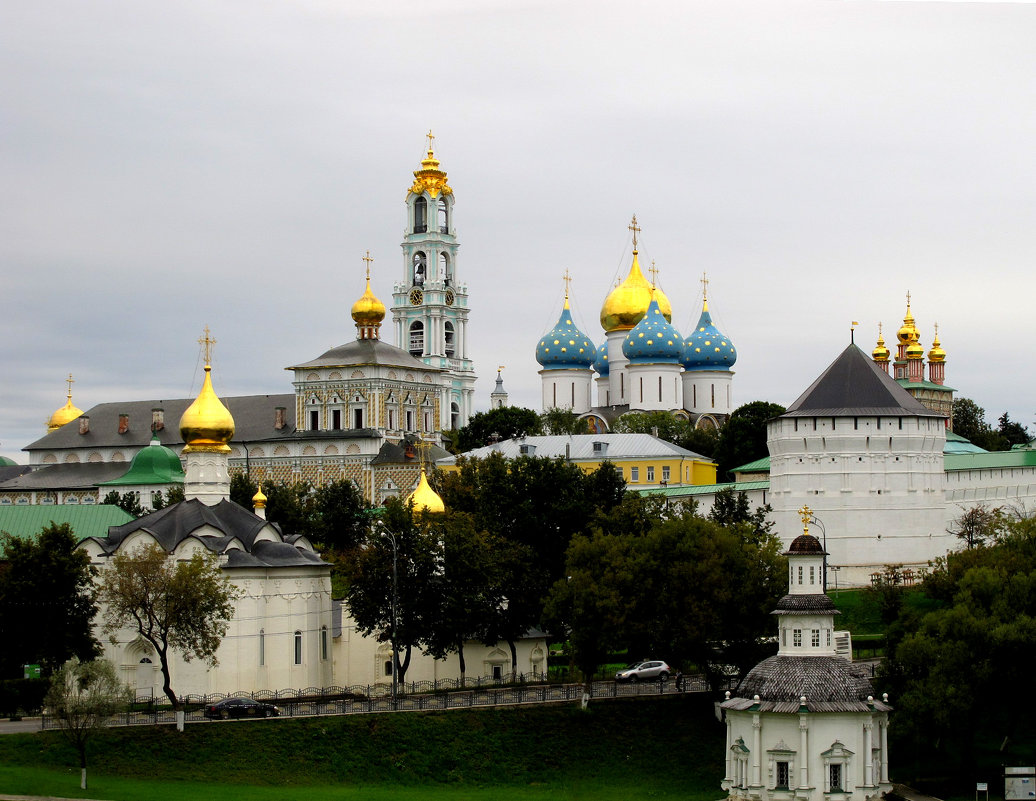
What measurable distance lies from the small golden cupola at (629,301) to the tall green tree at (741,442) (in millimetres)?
18325

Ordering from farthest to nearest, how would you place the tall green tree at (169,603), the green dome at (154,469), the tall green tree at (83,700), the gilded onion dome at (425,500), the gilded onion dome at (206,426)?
the green dome at (154,469) → the gilded onion dome at (425,500) → the gilded onion dome at (206,426) → the tall green tree at (169,603) → the tall green tree at (83,700)

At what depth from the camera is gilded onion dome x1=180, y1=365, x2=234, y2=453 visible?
56.8 metres

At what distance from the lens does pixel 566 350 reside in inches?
4397

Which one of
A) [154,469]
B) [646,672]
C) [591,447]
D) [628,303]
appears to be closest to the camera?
[646,672]

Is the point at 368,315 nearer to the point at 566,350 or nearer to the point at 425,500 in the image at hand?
the point at 566,350

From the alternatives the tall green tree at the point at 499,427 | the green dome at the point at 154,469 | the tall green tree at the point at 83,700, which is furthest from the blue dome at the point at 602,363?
the tall green tree at the point at 83,700

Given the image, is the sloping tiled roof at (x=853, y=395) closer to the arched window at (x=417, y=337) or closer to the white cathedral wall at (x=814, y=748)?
the white cathedral wall at (x=814, y=748)

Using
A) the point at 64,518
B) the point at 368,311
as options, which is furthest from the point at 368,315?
the point at 64,518

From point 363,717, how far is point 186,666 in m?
6.94

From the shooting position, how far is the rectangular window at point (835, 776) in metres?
43.1

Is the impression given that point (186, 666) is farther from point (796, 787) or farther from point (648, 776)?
point (796, 787)

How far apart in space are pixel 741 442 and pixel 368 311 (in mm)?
26705

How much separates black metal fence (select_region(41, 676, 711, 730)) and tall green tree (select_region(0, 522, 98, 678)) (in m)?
2.76

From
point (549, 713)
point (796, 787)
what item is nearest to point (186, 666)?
point (549, 713)
